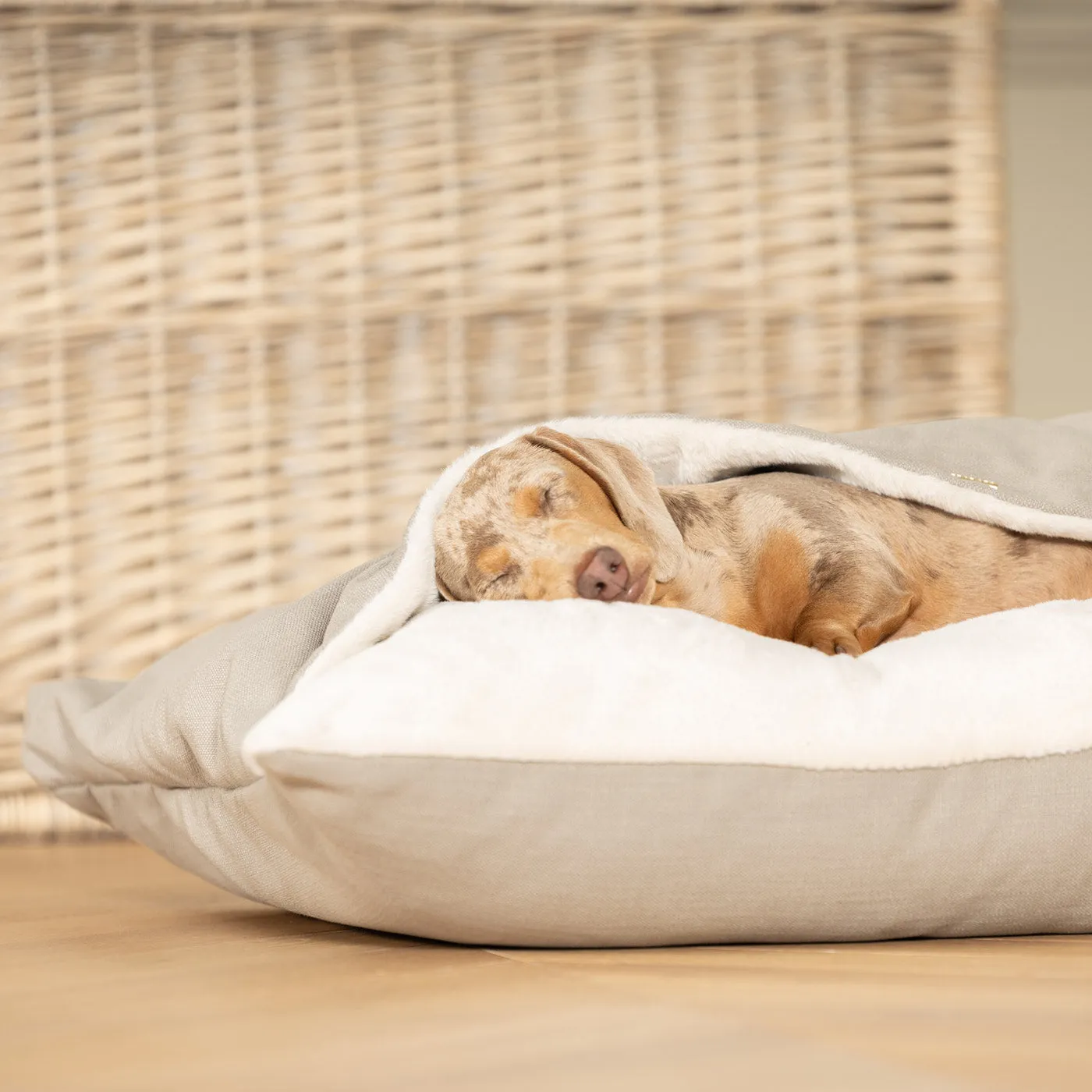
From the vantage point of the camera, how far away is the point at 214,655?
4.83 feet

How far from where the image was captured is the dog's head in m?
1.60

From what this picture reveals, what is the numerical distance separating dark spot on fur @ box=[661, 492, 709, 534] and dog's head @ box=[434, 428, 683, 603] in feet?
0.11

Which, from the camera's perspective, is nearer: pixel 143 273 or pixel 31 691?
pixel 31 691

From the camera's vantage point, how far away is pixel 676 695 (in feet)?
3.76

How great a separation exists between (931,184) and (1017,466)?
100 cm

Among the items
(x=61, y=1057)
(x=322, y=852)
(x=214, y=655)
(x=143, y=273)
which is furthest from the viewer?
(x=143, y=273)

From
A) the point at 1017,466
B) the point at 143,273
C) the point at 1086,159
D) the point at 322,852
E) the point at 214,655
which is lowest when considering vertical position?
the point at 322,852

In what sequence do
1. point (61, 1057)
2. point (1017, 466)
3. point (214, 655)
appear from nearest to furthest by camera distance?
1. point (61, 1057)
2. point (214, 655)
3. point (1017, 466)

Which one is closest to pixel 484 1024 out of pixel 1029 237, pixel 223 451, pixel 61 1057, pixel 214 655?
pixel 61 1057

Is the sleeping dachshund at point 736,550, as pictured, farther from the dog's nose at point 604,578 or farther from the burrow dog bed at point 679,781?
the burrow dog bed at point 679,781

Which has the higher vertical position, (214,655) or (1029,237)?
(1029,237)

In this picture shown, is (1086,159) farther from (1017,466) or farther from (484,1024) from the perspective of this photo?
(484,1024)

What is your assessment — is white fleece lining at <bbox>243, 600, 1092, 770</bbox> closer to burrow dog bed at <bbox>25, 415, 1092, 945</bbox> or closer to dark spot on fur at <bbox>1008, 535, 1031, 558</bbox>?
burrow dog bed at <bbox>25, 415, 1092, 945</bbox>

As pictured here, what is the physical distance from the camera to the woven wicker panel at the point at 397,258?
2.45 metres
